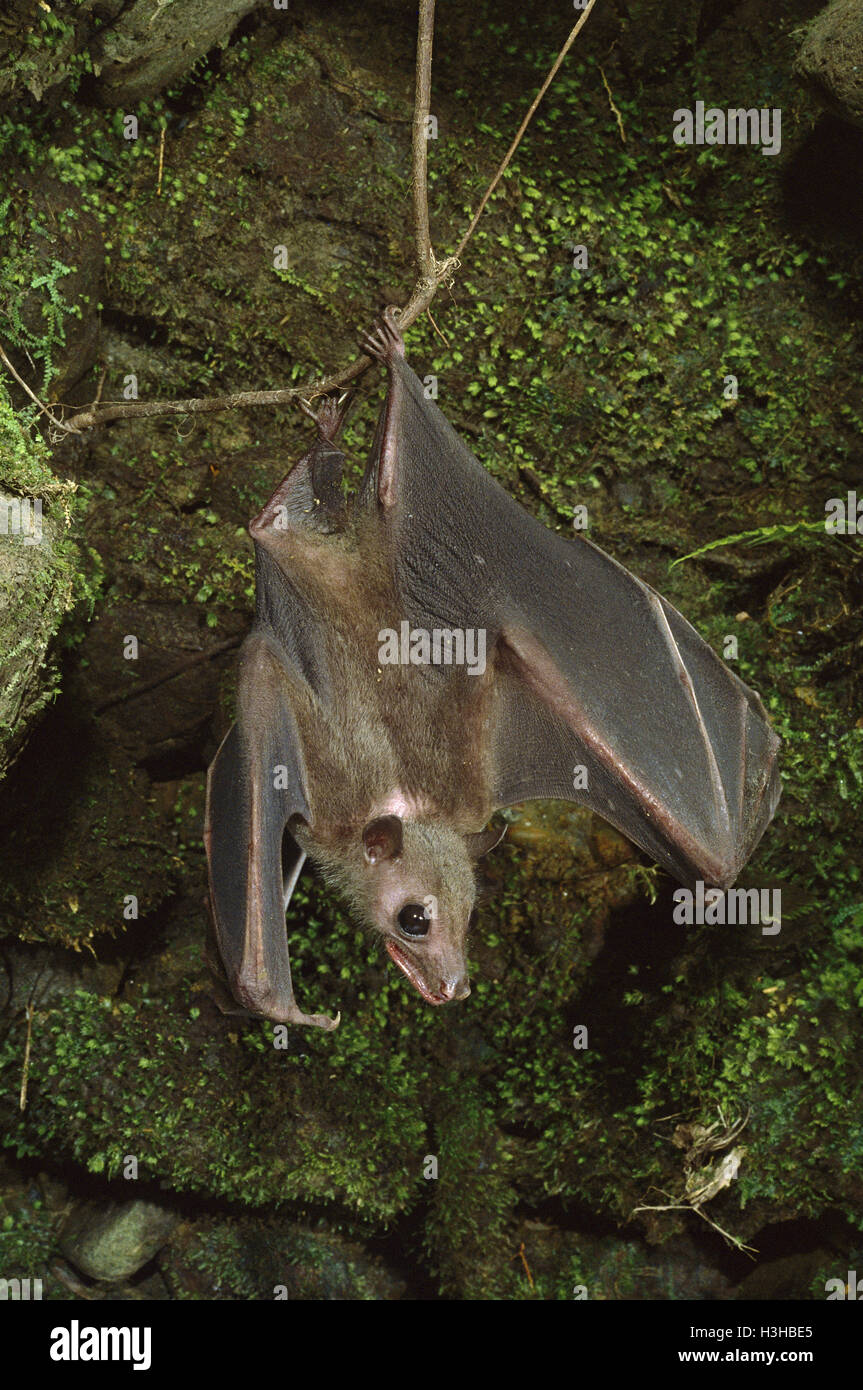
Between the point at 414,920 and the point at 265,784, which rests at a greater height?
the point at 265,784

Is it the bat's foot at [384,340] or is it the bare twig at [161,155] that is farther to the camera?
the bare twig at [161,155]

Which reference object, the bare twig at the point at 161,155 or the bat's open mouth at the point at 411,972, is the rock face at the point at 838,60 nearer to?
the bare twig at the point at 161,155

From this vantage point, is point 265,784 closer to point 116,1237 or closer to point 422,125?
point 422,125

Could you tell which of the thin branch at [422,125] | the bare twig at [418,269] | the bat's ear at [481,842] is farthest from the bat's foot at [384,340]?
the bat's ear at [481,842]

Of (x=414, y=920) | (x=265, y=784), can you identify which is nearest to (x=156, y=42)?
(x=265, y=784)

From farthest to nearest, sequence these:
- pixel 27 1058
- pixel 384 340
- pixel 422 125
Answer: pixel 27 1058, pixel 384 340, pixel 422 125

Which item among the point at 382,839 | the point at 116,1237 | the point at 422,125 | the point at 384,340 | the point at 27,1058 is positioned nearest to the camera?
the point at 422,125
